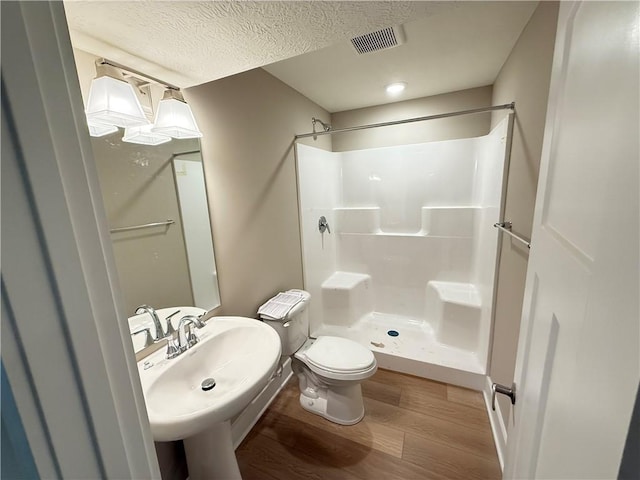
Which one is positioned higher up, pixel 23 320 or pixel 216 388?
pixel 23 320

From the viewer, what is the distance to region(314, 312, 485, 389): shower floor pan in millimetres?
1917

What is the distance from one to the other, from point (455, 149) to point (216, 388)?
101 inches

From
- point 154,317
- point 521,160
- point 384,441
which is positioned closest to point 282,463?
point 384,441

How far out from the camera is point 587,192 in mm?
392

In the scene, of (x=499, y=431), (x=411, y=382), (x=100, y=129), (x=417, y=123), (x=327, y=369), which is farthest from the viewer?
(x=417, y=123)

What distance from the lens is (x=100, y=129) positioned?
921 millimetres

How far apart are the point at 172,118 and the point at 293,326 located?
1.34 meters

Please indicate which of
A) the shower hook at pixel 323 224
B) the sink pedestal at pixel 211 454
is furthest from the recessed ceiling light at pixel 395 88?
the sink pedestal at pixel 211 454

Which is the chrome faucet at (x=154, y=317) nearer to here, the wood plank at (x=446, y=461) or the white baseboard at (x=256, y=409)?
the white baseboard at (x=256, y=409)

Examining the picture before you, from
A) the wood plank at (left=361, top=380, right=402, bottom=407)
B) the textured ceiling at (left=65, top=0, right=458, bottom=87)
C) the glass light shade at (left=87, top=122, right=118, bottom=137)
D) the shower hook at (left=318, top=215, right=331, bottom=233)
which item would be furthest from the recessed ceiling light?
the wood plank at (left=361, top=380, right=402, bottom=407)

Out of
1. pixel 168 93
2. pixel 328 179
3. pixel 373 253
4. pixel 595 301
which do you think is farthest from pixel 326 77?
pixel 595 301

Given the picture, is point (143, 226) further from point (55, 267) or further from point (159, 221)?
point (55, 267)

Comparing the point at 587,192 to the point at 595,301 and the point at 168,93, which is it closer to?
the point at 595,301

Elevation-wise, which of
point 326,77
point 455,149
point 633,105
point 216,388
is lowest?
point 216,388
